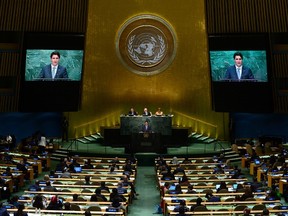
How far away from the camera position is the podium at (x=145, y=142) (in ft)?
78.9

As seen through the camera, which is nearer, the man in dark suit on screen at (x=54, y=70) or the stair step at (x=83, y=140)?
the man in dark suit on screen at (x=54, y=70)

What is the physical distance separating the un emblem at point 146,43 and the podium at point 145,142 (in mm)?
6268

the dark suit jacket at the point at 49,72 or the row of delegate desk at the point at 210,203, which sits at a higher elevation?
the dark suit jacket at the point at 49,72

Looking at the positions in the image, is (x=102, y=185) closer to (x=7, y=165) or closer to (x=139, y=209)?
(x=139, y=209)

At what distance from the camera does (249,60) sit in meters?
25.5

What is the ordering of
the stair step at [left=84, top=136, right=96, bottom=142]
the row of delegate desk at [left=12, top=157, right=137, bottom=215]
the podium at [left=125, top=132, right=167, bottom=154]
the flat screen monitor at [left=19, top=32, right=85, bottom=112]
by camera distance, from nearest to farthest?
the row of delegate desk at [left=12, top=157, right=137, bottom=215] → the podium at [left=125, top=132, right=167, bottom=154] → the flat screen monitor at [left=19, top=32, right=85, bottom=112] → the stair step at [left=84, top=136, right=96, bottom=142]

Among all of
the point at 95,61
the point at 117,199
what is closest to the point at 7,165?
the point at 117,199

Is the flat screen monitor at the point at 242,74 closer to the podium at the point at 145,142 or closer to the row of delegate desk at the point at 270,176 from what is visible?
the podium at the point at 145,142

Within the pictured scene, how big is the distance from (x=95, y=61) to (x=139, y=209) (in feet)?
46.9

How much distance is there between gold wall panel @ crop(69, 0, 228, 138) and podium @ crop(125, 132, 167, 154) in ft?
17.4

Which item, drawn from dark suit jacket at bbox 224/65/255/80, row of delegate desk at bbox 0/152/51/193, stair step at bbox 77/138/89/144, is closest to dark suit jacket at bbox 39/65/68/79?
stair step at bbox 77/138/89/144

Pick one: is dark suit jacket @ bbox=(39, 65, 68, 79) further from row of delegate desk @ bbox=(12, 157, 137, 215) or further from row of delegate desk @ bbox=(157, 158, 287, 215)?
row of delegate desk @ bbox=(157, 158, 287, 215)

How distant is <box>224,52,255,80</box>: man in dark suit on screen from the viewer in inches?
999

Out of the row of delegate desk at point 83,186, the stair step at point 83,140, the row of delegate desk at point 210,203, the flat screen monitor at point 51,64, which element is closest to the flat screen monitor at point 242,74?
the flat screen monitor at point 51,64
